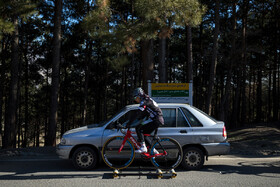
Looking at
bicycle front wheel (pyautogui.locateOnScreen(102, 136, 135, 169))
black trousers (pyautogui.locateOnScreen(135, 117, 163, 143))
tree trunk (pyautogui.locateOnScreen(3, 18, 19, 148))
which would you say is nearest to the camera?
black trousers (pyautogui.locateOnScreen(135, 117, 163, 143))

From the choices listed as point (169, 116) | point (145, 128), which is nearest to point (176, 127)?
point (169, 116)

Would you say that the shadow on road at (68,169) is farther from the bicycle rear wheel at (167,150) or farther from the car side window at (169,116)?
the car side window at (169,116)

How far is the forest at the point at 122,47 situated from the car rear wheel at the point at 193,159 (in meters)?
5.99

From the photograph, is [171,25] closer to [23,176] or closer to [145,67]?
[145,67]

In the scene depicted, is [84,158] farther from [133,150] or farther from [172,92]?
[172,92]

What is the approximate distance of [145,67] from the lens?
43.4 feet

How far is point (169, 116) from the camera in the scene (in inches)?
295

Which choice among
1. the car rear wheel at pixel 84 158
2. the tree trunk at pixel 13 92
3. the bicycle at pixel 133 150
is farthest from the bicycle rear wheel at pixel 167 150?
the tree trunk at pixel 13 92

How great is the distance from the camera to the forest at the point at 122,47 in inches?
479

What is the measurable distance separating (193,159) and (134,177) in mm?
1720

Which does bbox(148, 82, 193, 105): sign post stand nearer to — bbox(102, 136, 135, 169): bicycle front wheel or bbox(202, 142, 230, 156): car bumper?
bbox(202, 142, 230, 156): car bumper

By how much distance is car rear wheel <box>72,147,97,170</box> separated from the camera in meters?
7.18

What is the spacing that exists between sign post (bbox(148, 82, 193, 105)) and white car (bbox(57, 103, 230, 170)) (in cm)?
421

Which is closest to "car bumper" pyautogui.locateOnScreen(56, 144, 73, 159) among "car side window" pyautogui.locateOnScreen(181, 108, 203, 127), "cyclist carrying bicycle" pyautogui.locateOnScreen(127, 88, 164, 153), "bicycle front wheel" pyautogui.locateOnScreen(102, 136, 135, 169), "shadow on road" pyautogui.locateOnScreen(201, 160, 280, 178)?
"bicycle front wheel" pyautogui.locateOnScreen(102, 136, 135, 169)
